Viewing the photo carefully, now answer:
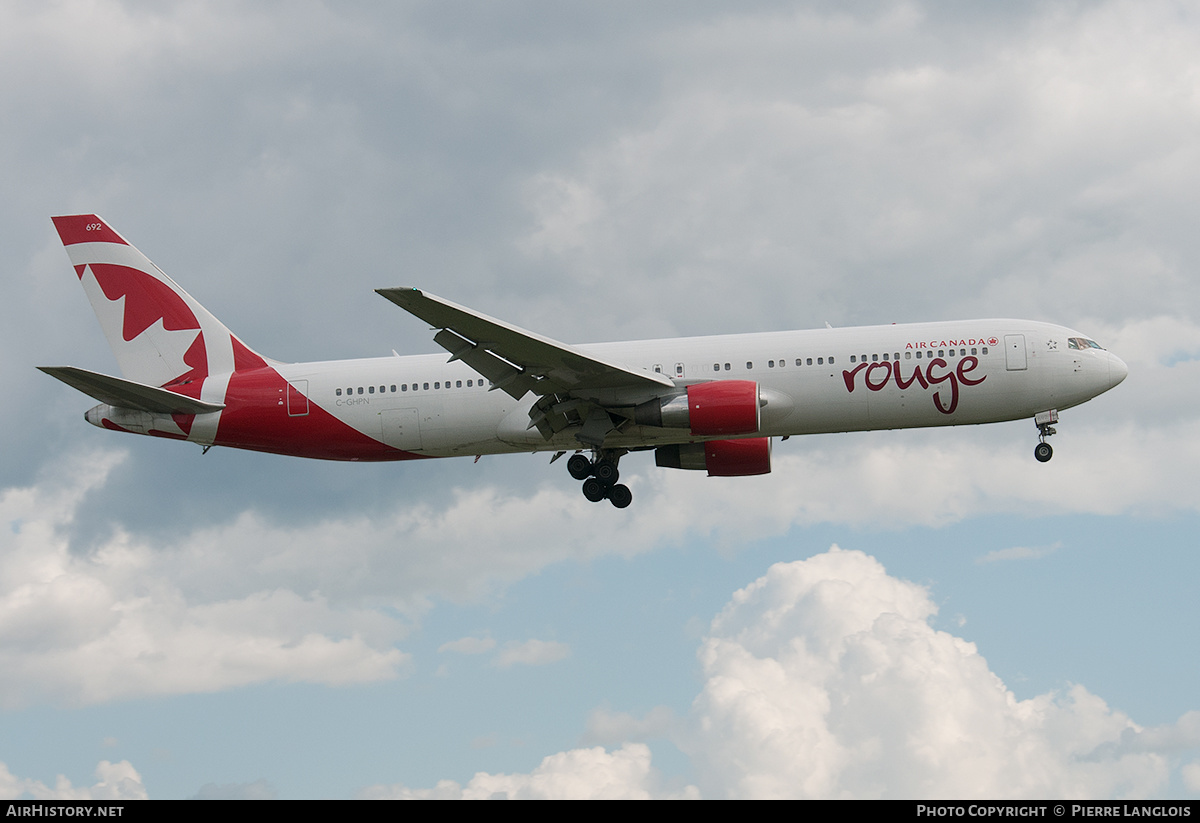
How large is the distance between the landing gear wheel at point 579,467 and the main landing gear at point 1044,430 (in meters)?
14.2

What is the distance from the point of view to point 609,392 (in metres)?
33.4

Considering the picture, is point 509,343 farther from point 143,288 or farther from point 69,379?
point 143,288

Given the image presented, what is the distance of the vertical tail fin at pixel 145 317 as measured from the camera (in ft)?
125

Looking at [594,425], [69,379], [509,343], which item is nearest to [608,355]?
[594,425]

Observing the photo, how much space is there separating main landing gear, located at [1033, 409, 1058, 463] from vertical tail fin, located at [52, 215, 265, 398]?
2540 cm

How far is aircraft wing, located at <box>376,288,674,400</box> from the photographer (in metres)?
29.6

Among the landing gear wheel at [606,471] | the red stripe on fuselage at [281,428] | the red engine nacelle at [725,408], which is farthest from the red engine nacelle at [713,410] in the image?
the red stripe on fuselage at [281,428]

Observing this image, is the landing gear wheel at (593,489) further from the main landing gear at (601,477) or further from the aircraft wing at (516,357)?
the aircraft wing at (516,357)

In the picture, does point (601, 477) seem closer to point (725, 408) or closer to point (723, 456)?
point (723, 456)

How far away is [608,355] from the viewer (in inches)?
1371

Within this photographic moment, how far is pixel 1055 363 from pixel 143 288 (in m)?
30.4

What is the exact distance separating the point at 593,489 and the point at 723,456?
15.2ft

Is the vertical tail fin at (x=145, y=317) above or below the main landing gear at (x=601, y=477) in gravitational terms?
above

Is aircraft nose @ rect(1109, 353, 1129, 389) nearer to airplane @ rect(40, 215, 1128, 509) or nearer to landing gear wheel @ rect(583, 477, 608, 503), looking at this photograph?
airplane @ rect(40, 215, 1128, 509)
